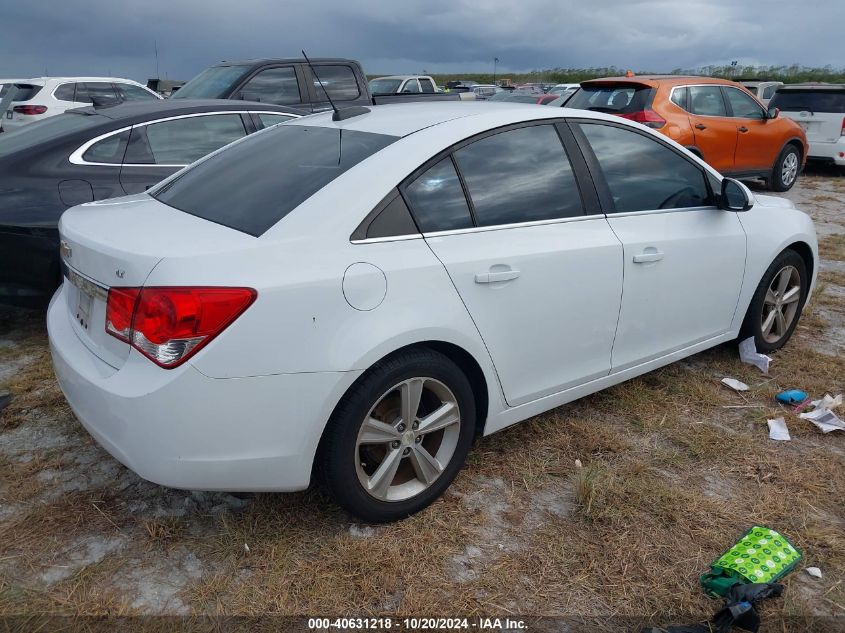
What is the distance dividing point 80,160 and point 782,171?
1010 cm

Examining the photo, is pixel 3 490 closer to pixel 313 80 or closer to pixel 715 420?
pixel 715 420

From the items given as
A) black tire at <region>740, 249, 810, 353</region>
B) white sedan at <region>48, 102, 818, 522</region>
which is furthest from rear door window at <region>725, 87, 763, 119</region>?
white sedan at <region>48, 102, 818, 522</region>

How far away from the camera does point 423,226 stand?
8.88 feet

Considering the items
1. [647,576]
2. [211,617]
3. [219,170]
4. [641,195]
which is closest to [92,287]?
[219,170]

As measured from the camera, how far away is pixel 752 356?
14.2 feet

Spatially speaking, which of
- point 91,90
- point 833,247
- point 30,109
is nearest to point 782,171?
point 833,247

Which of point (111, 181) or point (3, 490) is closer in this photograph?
point (3, 490)

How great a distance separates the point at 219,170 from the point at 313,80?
6.36m

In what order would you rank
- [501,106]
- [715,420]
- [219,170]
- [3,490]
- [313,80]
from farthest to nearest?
[313,80]
[715,420]
[501,106]
[219,170]
[3,490]

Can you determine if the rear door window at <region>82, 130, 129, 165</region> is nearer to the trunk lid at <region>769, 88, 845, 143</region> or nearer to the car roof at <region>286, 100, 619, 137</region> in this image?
the car roof at <region>286, 100, 619, 137</region>

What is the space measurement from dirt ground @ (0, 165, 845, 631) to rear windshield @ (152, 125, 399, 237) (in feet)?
3.83

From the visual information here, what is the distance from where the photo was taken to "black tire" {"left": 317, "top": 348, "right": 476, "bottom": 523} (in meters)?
2.48

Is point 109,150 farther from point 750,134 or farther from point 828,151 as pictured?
point 828,151

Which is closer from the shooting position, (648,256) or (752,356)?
(648,256)
